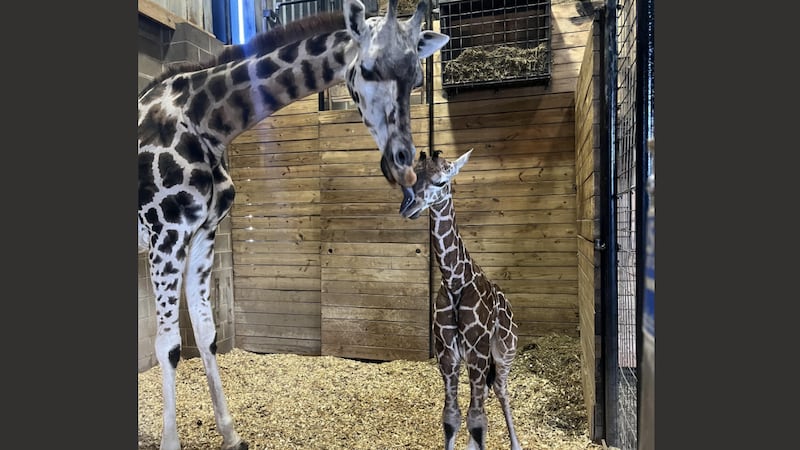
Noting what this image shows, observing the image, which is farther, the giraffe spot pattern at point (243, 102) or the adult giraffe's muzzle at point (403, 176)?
the giraffe spot pattern at point (243, 102)

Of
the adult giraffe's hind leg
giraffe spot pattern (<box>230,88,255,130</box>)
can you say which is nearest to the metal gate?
giraffe spot pattern (<box>230,88,255,130</box>)

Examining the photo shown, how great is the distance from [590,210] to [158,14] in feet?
5.72

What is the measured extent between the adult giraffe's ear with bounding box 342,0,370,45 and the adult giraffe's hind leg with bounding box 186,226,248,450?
86cm

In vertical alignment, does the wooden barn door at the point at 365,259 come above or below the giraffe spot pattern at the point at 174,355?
above

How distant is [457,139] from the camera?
176 centimetres

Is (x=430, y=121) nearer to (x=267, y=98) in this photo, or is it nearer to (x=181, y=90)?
(x=267, y=98)

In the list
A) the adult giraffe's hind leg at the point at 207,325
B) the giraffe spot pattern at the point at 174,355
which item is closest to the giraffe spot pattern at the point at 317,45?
the adult giraffe's hind leg at the point at 207,325

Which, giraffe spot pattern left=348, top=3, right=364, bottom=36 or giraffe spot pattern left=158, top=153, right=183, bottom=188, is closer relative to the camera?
giraffe spot pattern left=348, top=3, right=364, bottom=36

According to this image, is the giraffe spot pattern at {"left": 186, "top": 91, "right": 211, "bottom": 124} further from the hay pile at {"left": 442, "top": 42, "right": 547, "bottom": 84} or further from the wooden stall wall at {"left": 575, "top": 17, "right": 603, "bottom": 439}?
the wooden stall wall at {"left": 575, "top": 17, "right": 603, "bottom": 439}

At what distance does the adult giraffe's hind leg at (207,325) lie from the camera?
1596mm

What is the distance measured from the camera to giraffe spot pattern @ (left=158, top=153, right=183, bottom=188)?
4.86 ft

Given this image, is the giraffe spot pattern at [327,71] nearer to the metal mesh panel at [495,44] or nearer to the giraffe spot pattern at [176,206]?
the metal mesh panel at [495,44]

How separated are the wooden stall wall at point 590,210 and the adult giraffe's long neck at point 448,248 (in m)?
0.54

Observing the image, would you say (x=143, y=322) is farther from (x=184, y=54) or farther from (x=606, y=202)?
(x=606, y=202)
